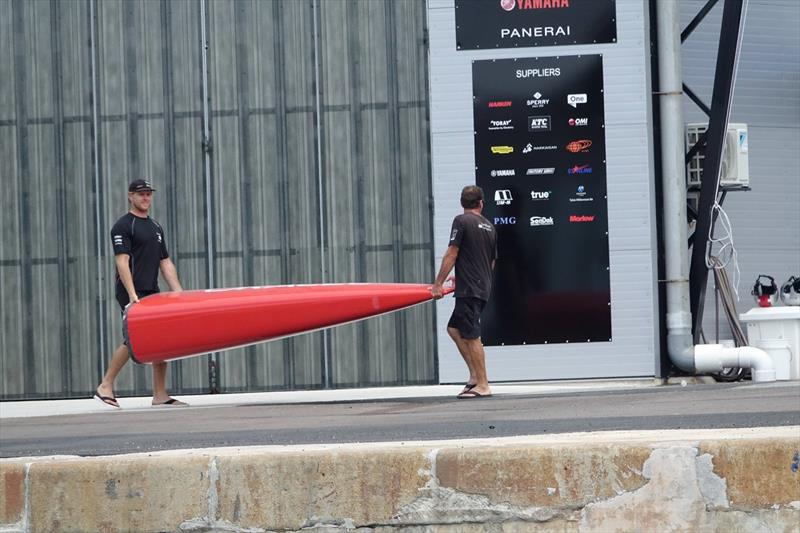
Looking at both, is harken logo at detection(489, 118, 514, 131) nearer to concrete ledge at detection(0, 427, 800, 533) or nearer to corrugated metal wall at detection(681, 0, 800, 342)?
corrugated metal wall at detection(681, 0, 800, 342)

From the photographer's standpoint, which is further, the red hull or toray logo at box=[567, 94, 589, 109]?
toray logo at box=[567, 94, 589, 109]

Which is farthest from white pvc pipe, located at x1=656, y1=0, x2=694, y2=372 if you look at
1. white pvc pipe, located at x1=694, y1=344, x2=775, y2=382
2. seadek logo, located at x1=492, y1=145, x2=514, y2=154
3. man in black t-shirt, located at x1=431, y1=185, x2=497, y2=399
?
man in black t-shirt, located at x1=431, y1=185, x2=497, y2=399

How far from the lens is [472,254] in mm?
11469

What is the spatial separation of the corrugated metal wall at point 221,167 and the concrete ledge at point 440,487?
9.47 meters

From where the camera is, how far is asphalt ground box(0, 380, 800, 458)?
299 inches

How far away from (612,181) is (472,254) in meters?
4.24

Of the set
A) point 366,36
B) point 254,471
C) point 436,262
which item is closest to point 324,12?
point 366,36

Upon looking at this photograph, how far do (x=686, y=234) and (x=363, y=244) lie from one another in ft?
11.8

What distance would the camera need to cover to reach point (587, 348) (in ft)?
49.9

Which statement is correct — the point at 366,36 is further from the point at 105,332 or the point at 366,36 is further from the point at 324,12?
the point at 105,332

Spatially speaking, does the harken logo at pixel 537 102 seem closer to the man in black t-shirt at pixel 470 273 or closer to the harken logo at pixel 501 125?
the harken logo at pixel 501 125

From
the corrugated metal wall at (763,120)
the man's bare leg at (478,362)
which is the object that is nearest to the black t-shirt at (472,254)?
the man's bare leg at (478,362)

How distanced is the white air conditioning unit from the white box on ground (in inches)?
62.0

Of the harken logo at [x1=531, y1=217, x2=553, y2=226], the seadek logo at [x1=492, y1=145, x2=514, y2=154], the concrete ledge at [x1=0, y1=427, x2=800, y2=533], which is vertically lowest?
the concrete ledge at [x1=0, y1=427, x2=800, y2=533]
